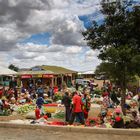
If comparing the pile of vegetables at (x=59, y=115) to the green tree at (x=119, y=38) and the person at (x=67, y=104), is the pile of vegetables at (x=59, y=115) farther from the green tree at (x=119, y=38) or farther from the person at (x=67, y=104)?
the green tree at (x=119, y=38)

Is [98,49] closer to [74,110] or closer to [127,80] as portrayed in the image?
[127,80]

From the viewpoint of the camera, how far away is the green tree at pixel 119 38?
720 inches

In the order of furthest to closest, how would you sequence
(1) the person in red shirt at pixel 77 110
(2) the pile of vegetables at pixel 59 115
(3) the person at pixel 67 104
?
1. (2) the pile of vegetables at pixel 59 115
2. (3) the person at pixel 67 104
3. (1) the person in red shirt at pixel 77 110

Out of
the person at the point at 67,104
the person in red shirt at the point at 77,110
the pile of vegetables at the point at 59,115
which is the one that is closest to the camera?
the person in red shirt at the point at 77,110

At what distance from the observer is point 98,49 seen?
19828 mm

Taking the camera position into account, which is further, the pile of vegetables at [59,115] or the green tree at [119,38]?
the pile of vegetables at [59,115]

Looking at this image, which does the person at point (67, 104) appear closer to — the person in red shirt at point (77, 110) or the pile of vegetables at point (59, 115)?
the person in red shirt at point (77, 110)

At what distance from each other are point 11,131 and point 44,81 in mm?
32406

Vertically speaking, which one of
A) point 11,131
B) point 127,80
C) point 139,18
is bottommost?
point 11,131

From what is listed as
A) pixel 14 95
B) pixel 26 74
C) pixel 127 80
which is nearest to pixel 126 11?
pixel 127 80

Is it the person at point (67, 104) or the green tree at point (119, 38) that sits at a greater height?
the green tree at point (119, 38)

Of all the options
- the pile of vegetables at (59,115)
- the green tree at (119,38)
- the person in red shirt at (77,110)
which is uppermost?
the green tree at (119,38)

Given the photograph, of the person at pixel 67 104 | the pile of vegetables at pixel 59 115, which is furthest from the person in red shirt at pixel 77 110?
the pile of vegetables at pixel 59 115

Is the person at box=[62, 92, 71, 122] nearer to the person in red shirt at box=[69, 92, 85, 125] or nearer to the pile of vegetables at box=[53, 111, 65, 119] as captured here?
the person in red shirt at box=[69, 92, 85, 125]
